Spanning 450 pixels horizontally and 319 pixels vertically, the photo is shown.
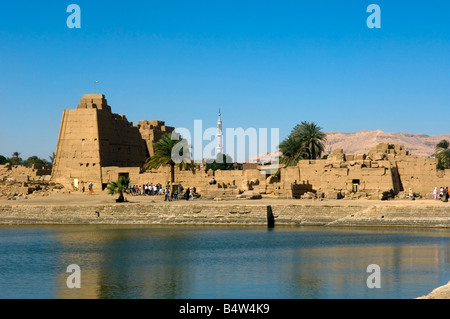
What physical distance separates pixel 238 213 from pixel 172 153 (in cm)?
1063

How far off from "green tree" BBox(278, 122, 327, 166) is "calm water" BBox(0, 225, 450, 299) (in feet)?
52.8

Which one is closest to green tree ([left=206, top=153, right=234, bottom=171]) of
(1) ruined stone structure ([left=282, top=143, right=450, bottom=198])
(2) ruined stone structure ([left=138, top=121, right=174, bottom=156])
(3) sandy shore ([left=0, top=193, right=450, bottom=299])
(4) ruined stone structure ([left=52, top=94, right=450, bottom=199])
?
(2) ruined stone structure ([left=138, top=121, right=174, bottom=156])

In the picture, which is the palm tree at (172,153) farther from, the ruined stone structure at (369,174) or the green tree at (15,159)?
the green tree at (15,159)

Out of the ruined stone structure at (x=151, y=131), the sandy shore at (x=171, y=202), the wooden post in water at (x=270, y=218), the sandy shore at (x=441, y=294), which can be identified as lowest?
the sandy shore at (x=441, y=294)

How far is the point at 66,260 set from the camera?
23641mm

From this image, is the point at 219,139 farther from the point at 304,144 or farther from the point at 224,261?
the point at 224,261

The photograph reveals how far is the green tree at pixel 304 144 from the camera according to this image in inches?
1905

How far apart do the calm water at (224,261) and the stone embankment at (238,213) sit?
3.24 ft

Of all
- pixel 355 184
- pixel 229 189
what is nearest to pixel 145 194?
pixel 229 189

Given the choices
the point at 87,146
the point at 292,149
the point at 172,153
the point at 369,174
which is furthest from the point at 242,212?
the point at 87,146

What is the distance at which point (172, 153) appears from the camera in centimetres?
4388

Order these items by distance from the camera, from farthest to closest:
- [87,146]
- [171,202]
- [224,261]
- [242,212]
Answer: [87,146]
[171,202]
[242,212]
[224,261]

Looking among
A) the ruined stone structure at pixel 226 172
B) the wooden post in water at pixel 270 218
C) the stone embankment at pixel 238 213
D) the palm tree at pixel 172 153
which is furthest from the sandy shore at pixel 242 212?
the palm tree at pixel 172 153
